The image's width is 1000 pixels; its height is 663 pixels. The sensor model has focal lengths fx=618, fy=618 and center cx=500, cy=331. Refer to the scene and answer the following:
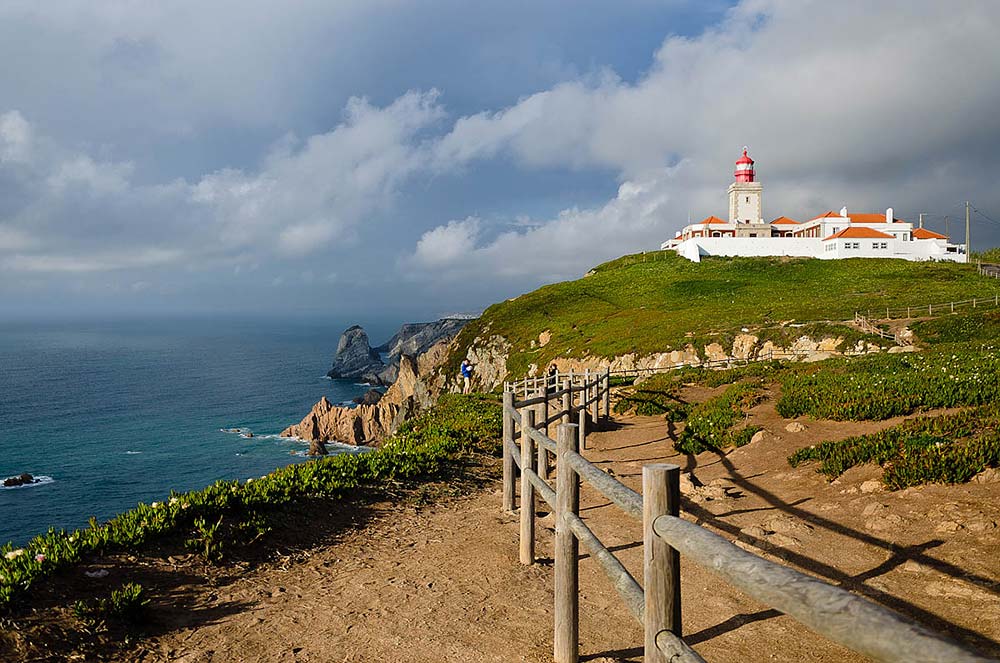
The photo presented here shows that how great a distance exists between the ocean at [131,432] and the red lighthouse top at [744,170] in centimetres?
8105

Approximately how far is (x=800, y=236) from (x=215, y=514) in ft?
364

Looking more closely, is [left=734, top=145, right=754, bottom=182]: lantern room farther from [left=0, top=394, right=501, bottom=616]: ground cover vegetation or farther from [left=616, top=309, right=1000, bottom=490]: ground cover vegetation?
[left=0, top=394, right=501, bottom=616]: ground cover vegetation

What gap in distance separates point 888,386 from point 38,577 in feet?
55.3

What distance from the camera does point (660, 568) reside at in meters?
3.62

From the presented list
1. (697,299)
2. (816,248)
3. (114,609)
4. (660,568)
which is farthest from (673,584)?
(816,248)

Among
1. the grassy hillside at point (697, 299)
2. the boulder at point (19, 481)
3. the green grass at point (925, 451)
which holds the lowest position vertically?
the boulder at point (19, 481)

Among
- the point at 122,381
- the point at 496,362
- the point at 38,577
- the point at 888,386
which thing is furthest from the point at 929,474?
the point at 122,381

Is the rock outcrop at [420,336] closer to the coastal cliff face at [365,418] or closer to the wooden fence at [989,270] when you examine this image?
the coastal cliff face at [365,418]

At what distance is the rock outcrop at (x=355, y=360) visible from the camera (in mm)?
146750

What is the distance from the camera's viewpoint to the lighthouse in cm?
10794

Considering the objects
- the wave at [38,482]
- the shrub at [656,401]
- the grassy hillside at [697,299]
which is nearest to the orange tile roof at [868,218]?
the grassy hillside at [697,299]

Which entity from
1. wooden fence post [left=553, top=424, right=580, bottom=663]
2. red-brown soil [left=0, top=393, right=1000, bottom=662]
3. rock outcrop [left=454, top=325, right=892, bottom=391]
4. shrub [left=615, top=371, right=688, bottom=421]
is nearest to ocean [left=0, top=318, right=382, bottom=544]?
red-brown soil [left=0, top=393, right=1000, bottom=662]

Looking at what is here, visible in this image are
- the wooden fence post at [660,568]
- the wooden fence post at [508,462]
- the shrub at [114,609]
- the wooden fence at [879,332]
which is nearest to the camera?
the wooden fence post at [660,568]

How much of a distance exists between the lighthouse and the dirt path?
10691 cm
